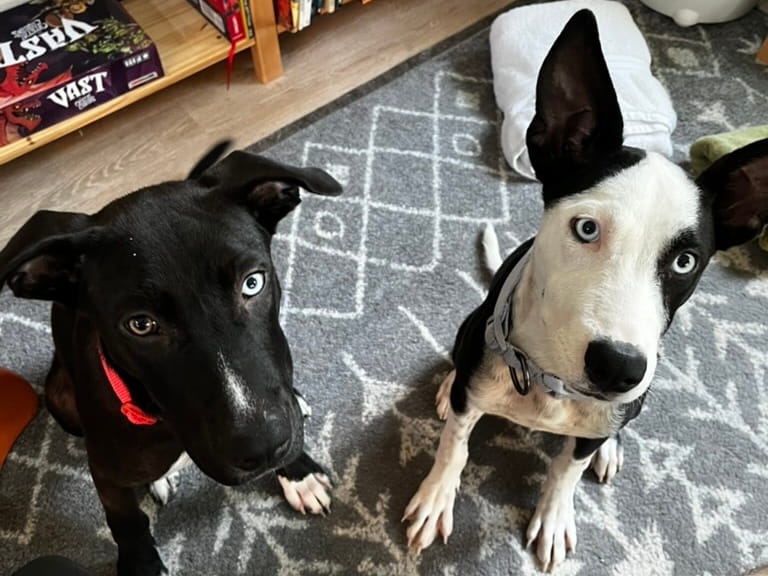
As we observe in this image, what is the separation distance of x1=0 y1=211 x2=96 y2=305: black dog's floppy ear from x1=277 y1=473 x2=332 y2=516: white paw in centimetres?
84

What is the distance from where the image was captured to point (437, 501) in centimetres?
204

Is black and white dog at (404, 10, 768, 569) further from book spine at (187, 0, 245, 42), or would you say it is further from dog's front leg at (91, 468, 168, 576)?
book spine at (187, 0, 245, 42)

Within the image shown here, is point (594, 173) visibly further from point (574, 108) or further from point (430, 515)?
point (430, 515)

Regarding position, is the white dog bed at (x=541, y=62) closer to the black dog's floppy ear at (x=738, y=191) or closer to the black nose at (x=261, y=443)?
the black dog's floppy ear at (x=738, y=191)

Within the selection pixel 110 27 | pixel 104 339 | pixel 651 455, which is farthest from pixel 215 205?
pixel 110 27

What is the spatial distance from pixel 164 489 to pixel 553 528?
1.02 meters

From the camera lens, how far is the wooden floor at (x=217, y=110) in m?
2.78

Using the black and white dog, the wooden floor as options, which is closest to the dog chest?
the black and white dog

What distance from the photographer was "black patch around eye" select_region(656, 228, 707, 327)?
1307mm

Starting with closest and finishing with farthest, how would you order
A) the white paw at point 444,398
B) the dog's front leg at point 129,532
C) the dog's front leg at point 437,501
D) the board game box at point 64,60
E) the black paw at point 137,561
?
the dog's front leg at point 129,532 → the black paw at point 137,561 → the dog's front leg at point 437,501 → the white paw at point 444,398 → the board game box at point 64,60

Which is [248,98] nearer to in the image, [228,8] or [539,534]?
[228,8]

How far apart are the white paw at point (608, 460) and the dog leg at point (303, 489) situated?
741 millimetres

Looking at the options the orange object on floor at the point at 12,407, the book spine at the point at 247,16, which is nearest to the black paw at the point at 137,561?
the orange object on floor at the point at 12,407

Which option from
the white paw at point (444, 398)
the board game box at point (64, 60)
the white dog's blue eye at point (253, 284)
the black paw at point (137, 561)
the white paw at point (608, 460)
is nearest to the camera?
the white dog's blue eye at point (253, 284)
